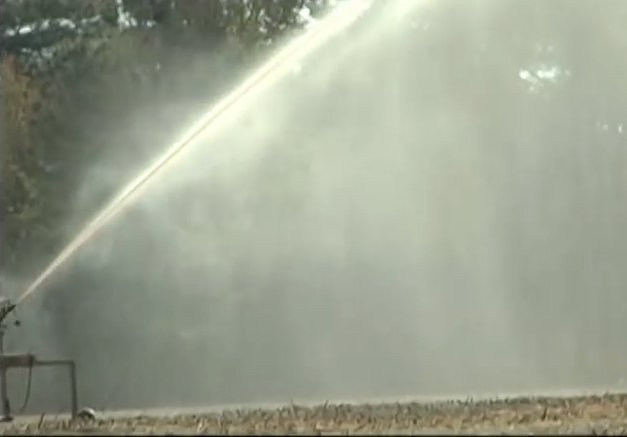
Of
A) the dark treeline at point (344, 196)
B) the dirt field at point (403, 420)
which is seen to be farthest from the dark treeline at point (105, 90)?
the dirt field at point (403, 420)

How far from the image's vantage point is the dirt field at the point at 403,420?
1155 centimetres

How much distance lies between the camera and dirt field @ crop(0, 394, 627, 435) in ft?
37.9

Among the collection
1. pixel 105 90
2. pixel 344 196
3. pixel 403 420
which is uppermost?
pixel 403 420

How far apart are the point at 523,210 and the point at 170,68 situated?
696 cm

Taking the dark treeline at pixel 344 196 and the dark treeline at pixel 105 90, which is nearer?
the dark treeline at pixel 344 196

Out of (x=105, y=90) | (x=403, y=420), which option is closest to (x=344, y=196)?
(x=105, y=90)

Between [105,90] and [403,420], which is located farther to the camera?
[105,90]

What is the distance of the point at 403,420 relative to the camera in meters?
13.4

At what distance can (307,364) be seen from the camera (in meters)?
25.4

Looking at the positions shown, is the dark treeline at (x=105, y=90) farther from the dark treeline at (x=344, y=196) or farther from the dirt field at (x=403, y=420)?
the dirt field at (x=403, y=420)

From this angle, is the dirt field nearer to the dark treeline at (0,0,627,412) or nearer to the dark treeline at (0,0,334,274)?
the dark treeline at (0,0,627,412)

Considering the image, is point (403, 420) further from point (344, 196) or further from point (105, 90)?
point (105, 90)

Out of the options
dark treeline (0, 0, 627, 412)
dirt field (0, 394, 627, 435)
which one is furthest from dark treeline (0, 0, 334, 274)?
dirt field (0, 394, 627, 435)

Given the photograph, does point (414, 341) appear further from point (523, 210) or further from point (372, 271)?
point (523, 210)
